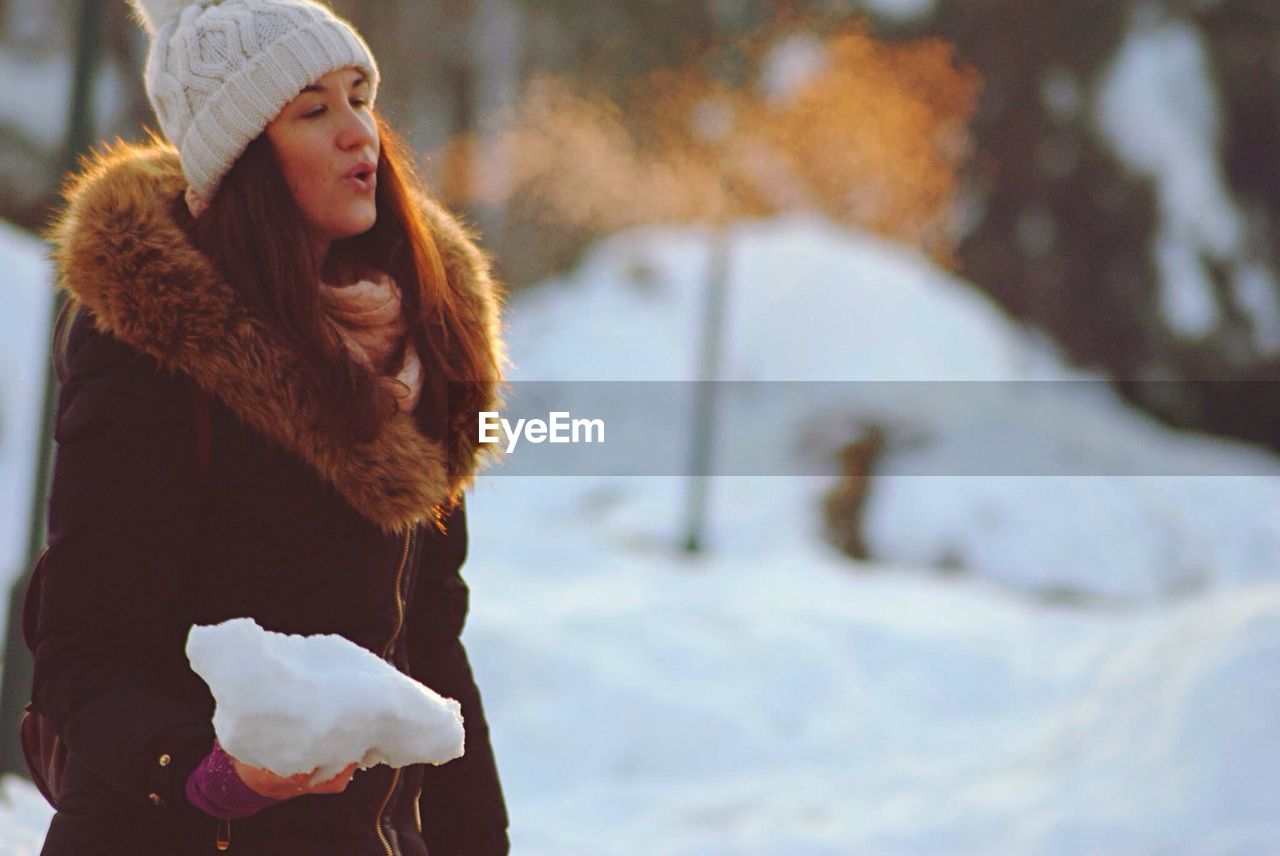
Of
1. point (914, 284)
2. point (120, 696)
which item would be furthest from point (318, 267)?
point (914, 284)

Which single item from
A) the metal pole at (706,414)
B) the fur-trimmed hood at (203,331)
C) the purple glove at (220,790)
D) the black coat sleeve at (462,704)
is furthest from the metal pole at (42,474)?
the metal pole at (706,414)

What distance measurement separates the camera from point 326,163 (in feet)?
6.53

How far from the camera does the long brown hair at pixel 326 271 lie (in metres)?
1.89

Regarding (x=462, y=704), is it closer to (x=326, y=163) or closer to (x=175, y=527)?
(x=175, y=527)

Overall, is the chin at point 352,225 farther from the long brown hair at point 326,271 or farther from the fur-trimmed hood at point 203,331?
the fur-trimmed hood at point 203,331

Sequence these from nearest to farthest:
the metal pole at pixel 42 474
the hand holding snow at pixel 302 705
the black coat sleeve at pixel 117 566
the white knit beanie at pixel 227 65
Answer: the hand holding snow at pixel 302 705 < the black coat sleeve at pixel 117 566 < the white knit beanie at pixel 227 65 < the metal pole at pixel 42 474

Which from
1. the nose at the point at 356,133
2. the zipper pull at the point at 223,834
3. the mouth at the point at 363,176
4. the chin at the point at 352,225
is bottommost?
the zipper pull at the point at 223,834

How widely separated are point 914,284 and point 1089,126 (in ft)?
17.7

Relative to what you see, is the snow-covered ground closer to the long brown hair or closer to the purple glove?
the long brown hair

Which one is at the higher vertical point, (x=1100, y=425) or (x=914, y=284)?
(x=914, y=284)

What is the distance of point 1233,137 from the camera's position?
23.4 m

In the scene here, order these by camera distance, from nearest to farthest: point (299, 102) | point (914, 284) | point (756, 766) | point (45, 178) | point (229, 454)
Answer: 1. point (229, 454)
2. point (299, 102)
3. point (756, 766)
4. point (45, 178)
5. point (914, 284)

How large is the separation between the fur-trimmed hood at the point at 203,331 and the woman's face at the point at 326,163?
0.45 feet

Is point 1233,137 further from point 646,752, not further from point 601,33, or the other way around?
point 646,752
